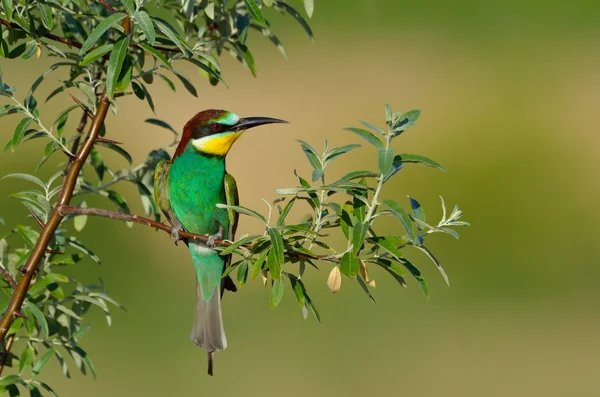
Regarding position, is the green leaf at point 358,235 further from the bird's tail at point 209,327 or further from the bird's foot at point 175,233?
the bird's tail at point 209,327

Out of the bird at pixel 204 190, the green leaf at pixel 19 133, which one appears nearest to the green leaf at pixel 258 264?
the green leaf at pixel 19 133

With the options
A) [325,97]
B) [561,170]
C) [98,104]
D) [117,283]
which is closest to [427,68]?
[325,97]

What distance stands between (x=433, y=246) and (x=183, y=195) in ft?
14.4

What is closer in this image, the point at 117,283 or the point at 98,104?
the point at 98,104

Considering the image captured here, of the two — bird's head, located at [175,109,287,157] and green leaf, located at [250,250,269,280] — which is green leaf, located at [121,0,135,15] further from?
bird's head, located at [175,109,287,157]

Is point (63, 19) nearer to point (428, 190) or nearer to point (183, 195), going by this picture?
point (183, 195)

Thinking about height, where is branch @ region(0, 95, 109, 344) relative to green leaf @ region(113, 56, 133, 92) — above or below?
below

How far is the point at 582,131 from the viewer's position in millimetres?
8461

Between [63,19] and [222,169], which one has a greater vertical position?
[63,19]

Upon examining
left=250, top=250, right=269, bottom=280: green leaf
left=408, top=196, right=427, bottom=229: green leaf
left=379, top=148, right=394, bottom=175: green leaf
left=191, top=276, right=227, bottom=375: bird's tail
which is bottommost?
left=191, top=276, right=227, bottom=375: bird's tail

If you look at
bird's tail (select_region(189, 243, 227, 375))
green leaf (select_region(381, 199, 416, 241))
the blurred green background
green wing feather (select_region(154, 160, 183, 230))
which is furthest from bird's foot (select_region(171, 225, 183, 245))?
the blurred green background

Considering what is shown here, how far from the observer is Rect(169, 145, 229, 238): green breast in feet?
9.00

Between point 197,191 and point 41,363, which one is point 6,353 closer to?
point 41,363

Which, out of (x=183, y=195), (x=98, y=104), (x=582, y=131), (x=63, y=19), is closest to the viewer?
(x=98, y=104)
